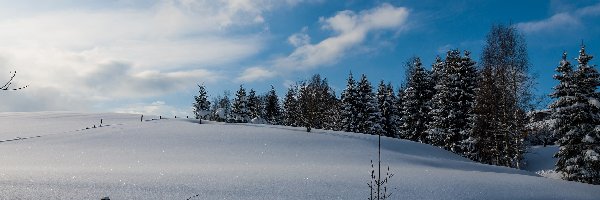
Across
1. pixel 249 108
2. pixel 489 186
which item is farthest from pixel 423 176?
pixel 249 108

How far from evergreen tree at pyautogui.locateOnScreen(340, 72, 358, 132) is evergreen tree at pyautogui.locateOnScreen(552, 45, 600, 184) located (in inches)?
917

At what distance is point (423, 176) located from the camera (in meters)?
14.6

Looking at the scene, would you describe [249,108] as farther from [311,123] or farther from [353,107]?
[353,107]

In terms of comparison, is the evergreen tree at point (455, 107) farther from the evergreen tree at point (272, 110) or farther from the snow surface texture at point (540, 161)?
the evergreen tree at point (272, 110)

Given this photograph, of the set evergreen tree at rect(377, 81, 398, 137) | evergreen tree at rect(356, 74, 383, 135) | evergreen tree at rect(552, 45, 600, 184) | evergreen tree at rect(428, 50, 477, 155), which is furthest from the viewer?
evergreen tree at rect(377, 81, 398, 137)

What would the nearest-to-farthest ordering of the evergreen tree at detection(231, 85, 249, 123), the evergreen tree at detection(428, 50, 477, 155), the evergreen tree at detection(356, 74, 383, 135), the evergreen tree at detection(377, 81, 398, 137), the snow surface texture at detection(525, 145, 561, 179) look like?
the evergreen tree at detection(428, 50, 477, 155) → the snow surface texture at detection(525, 145, 561, 179) → the evergreen tree at detection(356, 74, 383, 135) → the evergreen tree at detection(377, 81, 398, 137) → the evergreen tree at detection(231, 85, 249, 123)

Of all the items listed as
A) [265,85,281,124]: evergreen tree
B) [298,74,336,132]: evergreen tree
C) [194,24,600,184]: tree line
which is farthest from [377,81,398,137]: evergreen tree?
[265,85,281,124]: evergreen tree

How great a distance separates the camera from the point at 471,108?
122ft

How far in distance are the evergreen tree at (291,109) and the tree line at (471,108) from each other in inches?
7.3

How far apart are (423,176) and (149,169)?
27.5 ft

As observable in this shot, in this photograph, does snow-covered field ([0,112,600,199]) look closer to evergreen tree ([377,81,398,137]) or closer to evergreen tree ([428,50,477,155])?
evergreen tree ([428,50,477,155])

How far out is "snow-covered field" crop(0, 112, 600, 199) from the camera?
1090cm

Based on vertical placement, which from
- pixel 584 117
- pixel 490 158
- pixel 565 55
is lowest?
pixel 490 158

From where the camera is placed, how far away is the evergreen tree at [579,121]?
1017 inches
